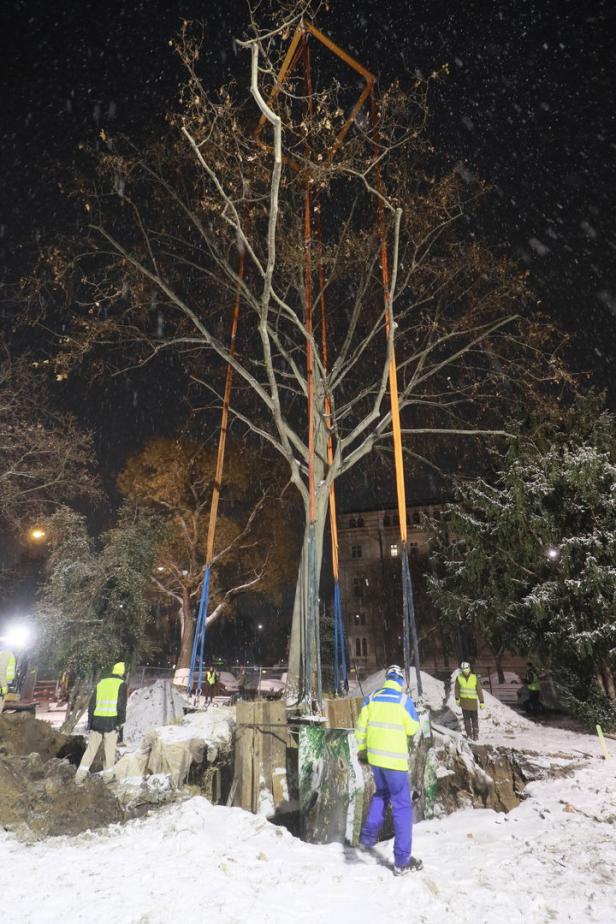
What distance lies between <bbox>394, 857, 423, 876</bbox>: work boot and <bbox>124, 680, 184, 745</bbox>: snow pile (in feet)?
27.4


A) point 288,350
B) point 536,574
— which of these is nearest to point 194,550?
point 288,350

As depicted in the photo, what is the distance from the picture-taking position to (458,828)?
Result: 5.91 meters

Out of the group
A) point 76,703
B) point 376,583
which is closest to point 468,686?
point 76,703

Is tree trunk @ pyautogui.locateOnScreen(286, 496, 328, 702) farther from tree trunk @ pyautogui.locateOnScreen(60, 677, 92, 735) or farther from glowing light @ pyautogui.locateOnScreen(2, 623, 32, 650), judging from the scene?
glowing light @ pyautogui.locateOnScreen(2, 623, 32, 650)

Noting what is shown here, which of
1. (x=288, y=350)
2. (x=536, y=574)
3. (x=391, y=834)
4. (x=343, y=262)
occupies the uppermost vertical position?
(x=343, y=262)

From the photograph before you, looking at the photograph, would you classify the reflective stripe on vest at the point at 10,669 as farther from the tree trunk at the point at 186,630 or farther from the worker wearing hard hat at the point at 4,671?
the tree trunk at the point at 186,630

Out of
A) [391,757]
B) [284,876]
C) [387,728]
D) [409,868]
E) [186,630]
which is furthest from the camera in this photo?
[186,630]

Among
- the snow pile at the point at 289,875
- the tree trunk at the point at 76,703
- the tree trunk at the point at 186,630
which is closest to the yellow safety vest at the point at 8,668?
the tree trunk at the point at 76,703

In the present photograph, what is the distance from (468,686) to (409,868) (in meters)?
8.03

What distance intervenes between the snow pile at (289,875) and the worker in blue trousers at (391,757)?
0.22 m

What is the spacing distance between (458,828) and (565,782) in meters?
2.93

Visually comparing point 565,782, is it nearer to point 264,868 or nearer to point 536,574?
point 264,868

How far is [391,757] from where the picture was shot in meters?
4.70

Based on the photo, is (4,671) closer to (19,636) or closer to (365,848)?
(19,636)
